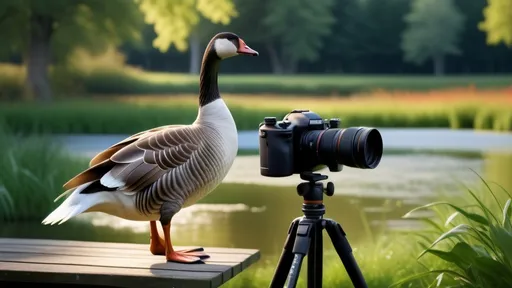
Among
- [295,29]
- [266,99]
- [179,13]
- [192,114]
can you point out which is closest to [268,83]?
[266,99]

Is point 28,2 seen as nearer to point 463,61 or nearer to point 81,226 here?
point 81,226

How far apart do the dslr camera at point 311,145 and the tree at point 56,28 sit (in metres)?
15.2

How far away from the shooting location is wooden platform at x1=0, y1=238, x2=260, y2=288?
10.4 ft

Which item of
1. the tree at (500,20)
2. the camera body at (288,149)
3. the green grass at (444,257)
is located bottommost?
the green grass at (444,257)

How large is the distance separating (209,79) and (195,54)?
28.7m

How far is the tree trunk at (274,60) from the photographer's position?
3453 centimetres

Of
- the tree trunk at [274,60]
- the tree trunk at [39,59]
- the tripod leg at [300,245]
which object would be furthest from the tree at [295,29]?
the tripod leg at [300,245]

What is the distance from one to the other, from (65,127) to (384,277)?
43.2ft

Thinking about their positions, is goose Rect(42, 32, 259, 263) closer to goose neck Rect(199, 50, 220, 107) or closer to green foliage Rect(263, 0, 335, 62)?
goose neck Rect(199, 50, 220, 107)

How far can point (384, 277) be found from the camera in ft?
15.2

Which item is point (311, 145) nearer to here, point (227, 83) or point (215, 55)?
point (215, 55)

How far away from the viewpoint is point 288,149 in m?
3.18

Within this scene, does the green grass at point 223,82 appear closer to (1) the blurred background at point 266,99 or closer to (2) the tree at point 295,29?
(1) the blurred background at point 266,99

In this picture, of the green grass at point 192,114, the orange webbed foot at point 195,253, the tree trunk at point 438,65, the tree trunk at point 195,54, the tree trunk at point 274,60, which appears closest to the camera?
the orange webbed foot at point 195,253
